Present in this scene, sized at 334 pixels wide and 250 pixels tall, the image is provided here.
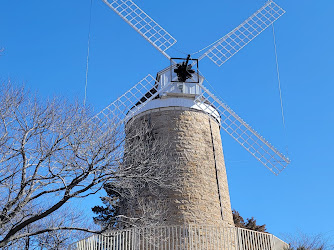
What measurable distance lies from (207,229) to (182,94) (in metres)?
4.41

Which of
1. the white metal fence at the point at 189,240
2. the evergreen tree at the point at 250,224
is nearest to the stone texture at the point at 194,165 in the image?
the white metal fence at the point at 189,240

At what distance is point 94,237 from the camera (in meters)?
10.9

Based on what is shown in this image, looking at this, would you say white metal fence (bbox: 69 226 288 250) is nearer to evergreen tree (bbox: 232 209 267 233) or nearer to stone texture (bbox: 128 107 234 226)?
stone texture (bbox: 128 107 234 226)

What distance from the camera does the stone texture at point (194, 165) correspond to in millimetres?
12219

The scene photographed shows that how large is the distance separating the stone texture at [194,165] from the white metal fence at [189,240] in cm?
60

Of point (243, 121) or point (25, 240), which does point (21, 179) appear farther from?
point (243, 121)

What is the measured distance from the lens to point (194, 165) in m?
12.9

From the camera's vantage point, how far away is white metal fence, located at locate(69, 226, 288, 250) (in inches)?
425

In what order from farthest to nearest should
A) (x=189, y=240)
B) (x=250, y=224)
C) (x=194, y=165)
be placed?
(x=250, y=224)
(x=194, y=165)
(x=189, y=240)

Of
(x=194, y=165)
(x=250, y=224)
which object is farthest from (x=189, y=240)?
(x=250, y=224)

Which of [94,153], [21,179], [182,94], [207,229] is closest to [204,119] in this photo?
[182,94]

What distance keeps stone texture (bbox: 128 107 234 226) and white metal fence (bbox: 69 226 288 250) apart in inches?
23.6

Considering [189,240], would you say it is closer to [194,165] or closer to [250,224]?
[194,165]

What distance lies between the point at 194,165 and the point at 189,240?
2.38 meters
